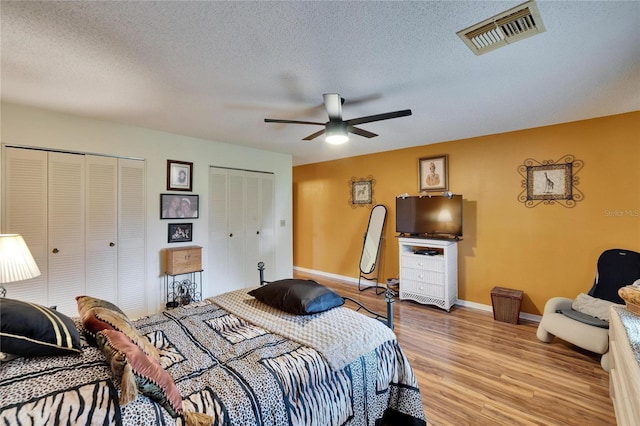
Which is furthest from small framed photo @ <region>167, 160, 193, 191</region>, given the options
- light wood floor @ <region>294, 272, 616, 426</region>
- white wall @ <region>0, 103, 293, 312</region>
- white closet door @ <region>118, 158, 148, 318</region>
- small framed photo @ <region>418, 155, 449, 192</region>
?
small framed photo @ <region>418, 155, 449, 192</region>

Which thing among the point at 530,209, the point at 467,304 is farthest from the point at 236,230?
the point at 530,209

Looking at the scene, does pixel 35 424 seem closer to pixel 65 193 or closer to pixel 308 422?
pixel 308 422

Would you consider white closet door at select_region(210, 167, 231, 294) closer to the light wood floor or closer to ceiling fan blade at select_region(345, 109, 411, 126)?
ceiling fan blade at select_region(345, 109, 411, 126)

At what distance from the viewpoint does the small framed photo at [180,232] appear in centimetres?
383

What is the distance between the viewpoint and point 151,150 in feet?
12.0

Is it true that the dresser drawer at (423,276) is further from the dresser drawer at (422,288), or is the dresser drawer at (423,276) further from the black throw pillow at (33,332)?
the black throw pillow at (33,332)

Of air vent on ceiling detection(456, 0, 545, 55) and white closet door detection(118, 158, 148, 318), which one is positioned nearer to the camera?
air vent on ceiling detection(456, 0, 545, 55)

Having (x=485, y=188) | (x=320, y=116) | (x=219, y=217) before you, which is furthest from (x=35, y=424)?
(x=485, y=188)

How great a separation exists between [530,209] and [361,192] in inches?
104

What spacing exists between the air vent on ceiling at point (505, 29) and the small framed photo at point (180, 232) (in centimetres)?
372

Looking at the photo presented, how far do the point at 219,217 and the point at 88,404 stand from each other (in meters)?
3.49

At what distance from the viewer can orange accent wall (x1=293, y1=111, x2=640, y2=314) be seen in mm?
3123

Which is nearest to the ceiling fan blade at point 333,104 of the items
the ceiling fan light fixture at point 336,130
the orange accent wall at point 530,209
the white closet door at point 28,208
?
the ceiling fan light fixture at point 336,130

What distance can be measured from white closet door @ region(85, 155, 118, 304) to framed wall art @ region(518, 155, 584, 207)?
5086 mm
